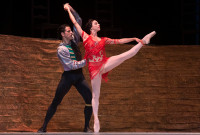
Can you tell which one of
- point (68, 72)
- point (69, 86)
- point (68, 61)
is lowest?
point (69, 86)

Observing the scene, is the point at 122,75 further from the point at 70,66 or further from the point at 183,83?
the point at 70,66

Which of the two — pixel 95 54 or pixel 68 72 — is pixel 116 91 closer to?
pixel 68 72

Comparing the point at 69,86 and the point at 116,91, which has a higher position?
the point at 69,86

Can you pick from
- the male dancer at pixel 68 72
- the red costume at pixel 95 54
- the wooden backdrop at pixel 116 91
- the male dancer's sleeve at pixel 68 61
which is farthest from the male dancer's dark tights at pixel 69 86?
the wooden backdrop at pixel 116 91

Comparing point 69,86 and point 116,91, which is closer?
point 69,86

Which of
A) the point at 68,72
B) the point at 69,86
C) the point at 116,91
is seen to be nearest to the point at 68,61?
the point at 68,72

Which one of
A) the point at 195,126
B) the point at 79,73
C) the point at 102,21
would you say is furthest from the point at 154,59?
the point at 102,21

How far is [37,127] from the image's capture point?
19.2 ft

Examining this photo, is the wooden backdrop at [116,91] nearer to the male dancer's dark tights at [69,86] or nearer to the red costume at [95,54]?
the male dancer's dark tights at [69,86]

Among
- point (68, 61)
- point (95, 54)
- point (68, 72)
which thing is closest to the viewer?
point (95, 54)

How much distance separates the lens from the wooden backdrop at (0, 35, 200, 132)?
5.79 m

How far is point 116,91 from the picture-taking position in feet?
20.8

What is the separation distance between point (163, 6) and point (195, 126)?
239 inches

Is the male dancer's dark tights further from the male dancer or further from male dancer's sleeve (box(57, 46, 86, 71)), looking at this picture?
male dancer's sleeve (box(57, 46, 86, 71))
